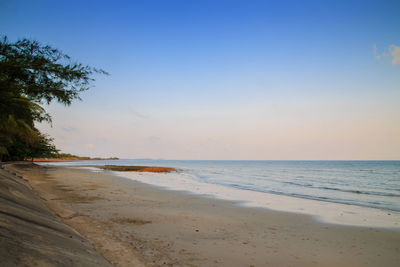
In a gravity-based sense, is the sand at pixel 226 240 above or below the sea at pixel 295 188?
above

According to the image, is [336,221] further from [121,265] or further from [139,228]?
[121,265]

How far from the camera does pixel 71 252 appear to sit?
13.1ft

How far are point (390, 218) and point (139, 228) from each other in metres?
12.1

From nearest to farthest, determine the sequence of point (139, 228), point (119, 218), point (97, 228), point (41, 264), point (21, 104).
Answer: point (41, 264)
point (21, 104)
point (97, 228)
point (139, 228)
point (119, 218)

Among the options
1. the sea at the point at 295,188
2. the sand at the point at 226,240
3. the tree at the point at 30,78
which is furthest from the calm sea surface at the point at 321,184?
the tree at the point at 30,78

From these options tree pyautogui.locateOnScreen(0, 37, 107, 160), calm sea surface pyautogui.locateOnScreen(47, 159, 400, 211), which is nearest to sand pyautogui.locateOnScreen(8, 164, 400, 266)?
tree pyautogui.locateOnScreen(0, 37, 107, 160)

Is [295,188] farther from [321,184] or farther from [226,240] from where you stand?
[226,240]

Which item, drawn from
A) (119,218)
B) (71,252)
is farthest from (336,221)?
(71,252)

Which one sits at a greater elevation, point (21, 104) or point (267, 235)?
point (21, 104)

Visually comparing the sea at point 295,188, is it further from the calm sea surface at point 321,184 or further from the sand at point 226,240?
the sand at point 226,240

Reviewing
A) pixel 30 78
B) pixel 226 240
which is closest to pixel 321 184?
pixel 226 240

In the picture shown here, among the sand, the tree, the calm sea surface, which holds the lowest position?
the calm sea surface

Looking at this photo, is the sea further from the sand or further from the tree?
the tree

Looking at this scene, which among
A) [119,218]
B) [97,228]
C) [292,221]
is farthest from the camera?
[292,221]
